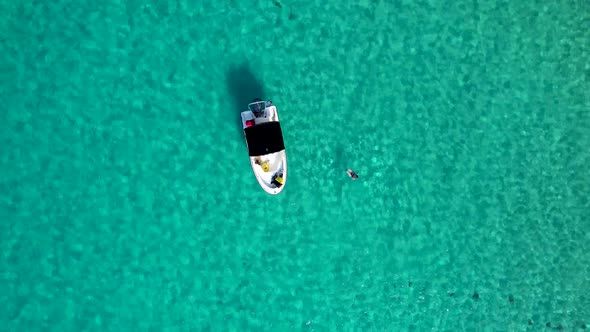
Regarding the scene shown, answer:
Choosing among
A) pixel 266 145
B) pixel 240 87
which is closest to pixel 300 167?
pixel 266 145

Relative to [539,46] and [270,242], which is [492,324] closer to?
[270,242]

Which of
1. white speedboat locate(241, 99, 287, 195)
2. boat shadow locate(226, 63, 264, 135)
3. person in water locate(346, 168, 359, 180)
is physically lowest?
person in water locate(346, 168, 359, 180)

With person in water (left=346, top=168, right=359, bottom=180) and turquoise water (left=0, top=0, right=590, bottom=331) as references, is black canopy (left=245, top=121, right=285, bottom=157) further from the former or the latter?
person in water (left=346, top=168, right=359, bottom=180)

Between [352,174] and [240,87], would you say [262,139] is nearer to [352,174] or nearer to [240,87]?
[240,87]

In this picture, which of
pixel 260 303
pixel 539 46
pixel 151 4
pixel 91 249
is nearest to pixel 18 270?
pixel 91 249

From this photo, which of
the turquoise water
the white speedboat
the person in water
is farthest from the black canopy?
the person in water

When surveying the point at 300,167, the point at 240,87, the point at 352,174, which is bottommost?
the point at 352,174
